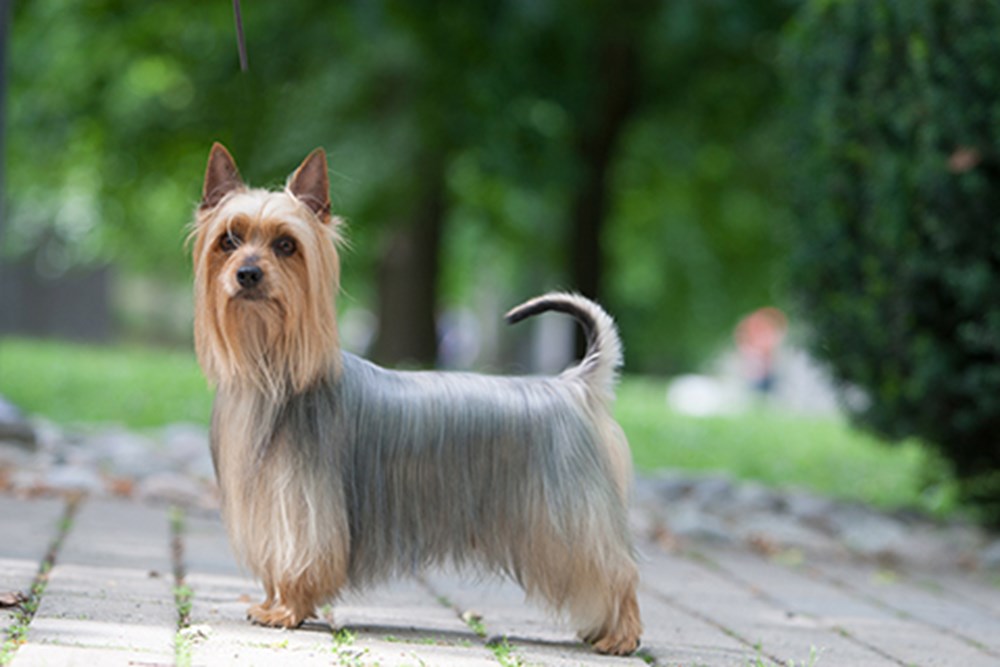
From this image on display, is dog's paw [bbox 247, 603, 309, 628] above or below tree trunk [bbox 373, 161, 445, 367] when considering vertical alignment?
below

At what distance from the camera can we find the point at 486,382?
5.10m

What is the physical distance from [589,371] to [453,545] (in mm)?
808

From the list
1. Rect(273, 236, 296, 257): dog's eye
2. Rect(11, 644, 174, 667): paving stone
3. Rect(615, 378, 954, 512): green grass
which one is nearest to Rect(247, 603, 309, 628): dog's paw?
Rect(11, 644, 174, 667): paving stone

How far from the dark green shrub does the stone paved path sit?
1220 mm

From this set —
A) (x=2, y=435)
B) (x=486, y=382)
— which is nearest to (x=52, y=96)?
(x=2, y=435)

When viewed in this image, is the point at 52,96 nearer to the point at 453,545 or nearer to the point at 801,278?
the point at 801,278

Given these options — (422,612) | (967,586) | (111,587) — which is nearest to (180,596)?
(111,587)

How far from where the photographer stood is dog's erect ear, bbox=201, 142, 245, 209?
4.84 m

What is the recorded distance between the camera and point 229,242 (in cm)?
470

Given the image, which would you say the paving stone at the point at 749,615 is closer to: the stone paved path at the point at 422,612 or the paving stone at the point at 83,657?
the stone paved path at the point at 422,612

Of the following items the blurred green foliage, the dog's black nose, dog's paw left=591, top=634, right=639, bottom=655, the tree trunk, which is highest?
the blurred green foliage

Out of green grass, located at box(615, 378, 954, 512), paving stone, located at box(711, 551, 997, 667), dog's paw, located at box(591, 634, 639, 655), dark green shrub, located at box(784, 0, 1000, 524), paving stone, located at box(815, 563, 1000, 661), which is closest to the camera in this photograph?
dog's paw, located at box(591, 634, 639, 655)

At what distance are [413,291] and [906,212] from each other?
9.89m

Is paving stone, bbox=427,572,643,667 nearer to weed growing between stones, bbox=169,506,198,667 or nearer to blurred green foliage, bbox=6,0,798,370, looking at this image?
weed growing between stones, bbox=169,506,198,667
